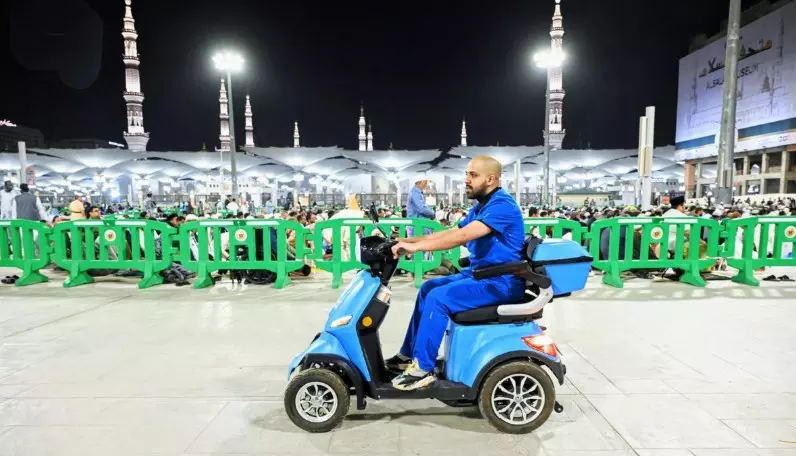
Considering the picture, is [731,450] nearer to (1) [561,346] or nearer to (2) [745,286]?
(1) [561,346]

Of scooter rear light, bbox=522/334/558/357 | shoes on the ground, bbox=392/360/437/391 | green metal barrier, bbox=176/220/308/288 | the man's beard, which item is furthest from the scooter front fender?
green metal barrier, bbox=176/220/308/288

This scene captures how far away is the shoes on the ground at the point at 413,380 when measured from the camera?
291 centimetres

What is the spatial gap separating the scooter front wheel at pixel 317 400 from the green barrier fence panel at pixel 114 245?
5.74 metres

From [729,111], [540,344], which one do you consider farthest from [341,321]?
[729,111]

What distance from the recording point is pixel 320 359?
293 cm

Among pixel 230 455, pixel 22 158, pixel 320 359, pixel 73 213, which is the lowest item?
pixel 230 455

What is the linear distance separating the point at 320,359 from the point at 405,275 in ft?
19.1

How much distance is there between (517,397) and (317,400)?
1282 mm

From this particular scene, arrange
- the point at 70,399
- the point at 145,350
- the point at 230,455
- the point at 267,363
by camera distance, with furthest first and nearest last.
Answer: the point at 145,350
the point at 267,363
the point at 70,399
the point at 230,455

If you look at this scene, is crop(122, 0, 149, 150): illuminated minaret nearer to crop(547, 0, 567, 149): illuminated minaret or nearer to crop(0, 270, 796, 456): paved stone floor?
crop(547, 0, 567, 149): illuminated minaret

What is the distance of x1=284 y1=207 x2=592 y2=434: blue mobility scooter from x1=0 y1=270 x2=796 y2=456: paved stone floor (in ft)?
0.62

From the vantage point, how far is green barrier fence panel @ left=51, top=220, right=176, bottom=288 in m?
7.71

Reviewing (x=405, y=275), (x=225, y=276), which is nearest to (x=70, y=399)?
(x=225, y=276)

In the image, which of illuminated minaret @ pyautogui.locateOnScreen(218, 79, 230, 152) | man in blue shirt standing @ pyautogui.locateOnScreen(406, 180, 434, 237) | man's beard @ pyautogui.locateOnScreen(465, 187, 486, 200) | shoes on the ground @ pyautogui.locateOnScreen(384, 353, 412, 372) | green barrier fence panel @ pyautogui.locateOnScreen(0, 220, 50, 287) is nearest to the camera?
man's beard @ pyautogui.locateOnScreen(465, 187, 486, 200)
